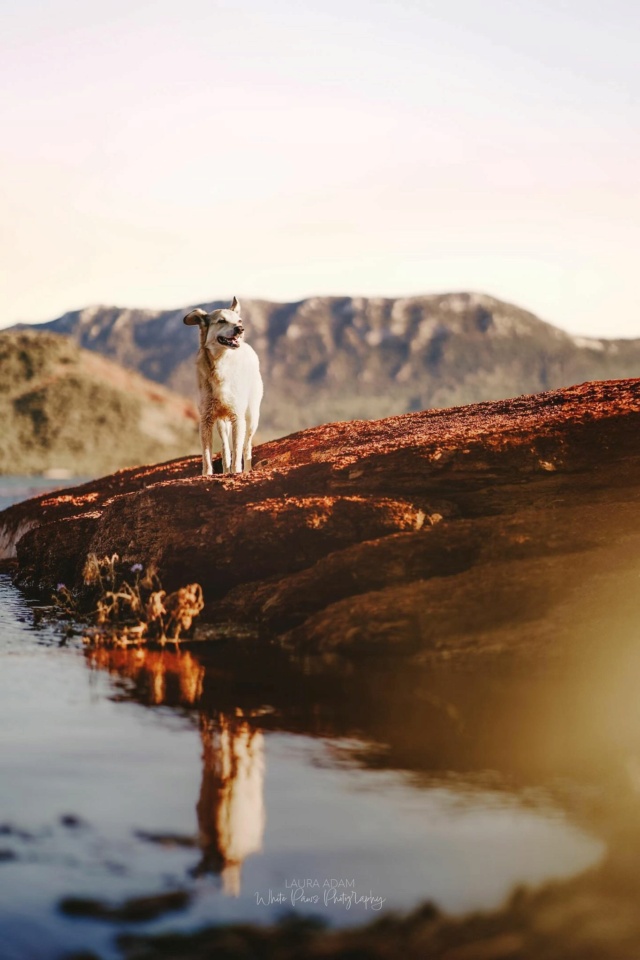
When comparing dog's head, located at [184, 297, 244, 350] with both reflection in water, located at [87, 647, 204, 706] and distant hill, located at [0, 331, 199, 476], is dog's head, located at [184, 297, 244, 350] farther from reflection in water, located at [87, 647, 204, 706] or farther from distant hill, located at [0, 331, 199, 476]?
distant hill, located at [0, 331, 199, 476]

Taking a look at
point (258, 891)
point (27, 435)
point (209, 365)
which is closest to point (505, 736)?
point (258, 891)

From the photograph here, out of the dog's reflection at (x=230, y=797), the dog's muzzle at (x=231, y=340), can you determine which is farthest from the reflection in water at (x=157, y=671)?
the dog's muzzle at (x=231, y=340)

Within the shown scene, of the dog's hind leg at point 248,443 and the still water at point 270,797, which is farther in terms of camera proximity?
the dog's hind leg at point 248,443

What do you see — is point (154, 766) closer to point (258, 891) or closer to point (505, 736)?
point (258, 891)

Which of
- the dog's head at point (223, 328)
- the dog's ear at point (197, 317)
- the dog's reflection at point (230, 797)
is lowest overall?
the dog's reflection at point (230, 797)

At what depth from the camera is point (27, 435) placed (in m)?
146

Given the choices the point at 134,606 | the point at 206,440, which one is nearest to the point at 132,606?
the point at 134,606

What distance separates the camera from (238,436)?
49.6 ft

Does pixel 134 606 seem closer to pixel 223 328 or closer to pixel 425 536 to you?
pixel 425 536

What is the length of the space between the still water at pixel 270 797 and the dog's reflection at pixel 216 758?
0.02 m

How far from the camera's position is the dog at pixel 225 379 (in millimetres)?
14336

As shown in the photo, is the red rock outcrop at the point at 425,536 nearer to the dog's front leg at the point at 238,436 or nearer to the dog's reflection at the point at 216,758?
the dog's front leg at the point at 238,436

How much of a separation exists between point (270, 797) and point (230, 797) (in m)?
0.27

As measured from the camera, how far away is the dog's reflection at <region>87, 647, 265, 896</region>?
618 centimetres
